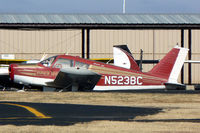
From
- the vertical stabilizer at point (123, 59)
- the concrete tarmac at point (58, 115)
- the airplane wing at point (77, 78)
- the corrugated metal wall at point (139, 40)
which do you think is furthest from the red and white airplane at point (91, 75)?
the corrugated metal wall at point (139, 40)

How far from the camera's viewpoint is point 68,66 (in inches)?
894

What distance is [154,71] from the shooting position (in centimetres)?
2462

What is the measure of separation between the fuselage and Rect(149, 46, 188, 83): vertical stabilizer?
1.16m

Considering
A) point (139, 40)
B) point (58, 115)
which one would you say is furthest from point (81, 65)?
point (139, 40)

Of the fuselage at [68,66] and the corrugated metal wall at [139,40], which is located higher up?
the corrugated metal wall at [139,40]

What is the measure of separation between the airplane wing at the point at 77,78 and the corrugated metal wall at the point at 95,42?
1999 cm

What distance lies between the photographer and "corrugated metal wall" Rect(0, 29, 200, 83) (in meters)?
44.4

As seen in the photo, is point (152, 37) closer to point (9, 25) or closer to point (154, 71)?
point (9, 25)

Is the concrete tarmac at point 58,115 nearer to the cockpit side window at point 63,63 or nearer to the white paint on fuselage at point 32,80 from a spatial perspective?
the cockpit side window at point 63,63

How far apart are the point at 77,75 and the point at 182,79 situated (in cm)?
2385

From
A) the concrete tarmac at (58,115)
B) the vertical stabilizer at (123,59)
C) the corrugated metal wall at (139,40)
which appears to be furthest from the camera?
the corrugated metal wall at (139,40)

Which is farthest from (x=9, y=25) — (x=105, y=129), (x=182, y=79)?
(x=105, y=129)

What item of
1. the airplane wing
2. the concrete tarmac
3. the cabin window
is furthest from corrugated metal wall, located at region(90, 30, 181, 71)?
the concrete tarmac

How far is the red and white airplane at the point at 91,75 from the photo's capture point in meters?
22.9
